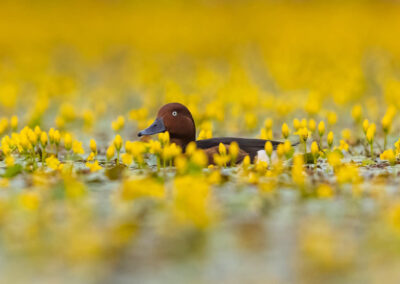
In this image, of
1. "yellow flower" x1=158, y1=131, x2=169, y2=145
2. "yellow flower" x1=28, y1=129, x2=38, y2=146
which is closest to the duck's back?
"yellow flower" x1=158, y1=131, x2=169, y2=145

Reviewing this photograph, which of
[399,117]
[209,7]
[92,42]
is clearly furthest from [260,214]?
[209,7]

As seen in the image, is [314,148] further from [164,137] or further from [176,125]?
[176,125]

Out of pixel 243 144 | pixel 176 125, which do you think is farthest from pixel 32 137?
pixel 243 144

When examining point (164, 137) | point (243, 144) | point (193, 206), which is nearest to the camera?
point (193, 206)

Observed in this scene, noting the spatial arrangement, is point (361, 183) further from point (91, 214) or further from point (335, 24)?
point (335, 24)

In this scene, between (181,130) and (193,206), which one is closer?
(193,206)

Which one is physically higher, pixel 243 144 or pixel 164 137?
pixel 164 137

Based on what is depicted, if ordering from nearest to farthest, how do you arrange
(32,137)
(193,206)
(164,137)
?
1. (193,206)
2. (164,137)
3. (32,137)

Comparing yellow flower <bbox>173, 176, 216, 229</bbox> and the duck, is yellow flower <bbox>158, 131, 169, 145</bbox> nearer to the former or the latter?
the duck

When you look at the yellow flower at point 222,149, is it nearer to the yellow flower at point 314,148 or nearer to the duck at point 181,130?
the duck at point 181,130
